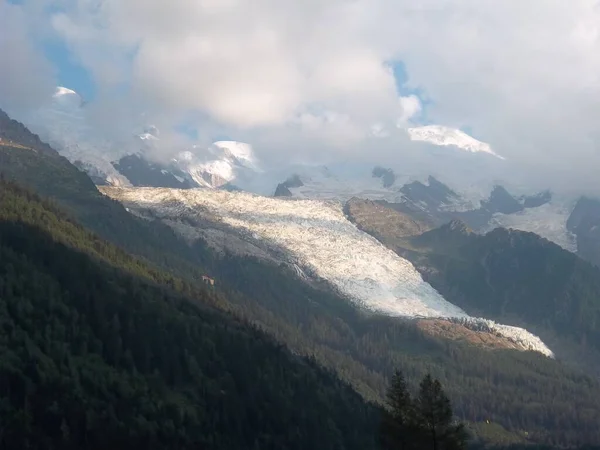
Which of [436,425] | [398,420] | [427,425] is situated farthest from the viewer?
[398,420]

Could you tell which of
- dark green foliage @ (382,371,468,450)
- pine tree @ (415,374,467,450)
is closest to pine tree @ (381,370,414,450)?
dark green foliage @ (382,371,468,450)

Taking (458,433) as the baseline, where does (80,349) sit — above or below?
below

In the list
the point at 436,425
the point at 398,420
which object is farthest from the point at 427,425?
the point at 398,420

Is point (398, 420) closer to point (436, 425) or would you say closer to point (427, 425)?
point (427, 425)

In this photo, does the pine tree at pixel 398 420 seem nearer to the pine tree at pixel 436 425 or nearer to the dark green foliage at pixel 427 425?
the dark green foliage at pixel 427 425

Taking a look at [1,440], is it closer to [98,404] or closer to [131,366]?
[98,404]

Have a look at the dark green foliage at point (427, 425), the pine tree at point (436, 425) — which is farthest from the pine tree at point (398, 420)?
the pine tree at point (436, 425)

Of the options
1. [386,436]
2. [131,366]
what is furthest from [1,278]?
[386,436]
